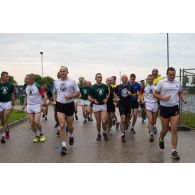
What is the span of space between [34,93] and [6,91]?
0.84 metres

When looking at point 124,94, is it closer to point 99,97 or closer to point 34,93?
point 99,97

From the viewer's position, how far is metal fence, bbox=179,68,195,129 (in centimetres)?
1395

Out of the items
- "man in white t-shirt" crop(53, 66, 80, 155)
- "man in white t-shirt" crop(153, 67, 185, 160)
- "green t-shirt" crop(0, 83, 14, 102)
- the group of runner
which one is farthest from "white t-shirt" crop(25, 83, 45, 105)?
"man in white t-shirt" crop(153, 67, 185, 160)

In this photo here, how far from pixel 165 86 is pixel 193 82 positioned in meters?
5.72

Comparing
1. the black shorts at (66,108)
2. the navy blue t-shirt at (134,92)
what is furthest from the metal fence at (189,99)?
the black shorts at (66,108)

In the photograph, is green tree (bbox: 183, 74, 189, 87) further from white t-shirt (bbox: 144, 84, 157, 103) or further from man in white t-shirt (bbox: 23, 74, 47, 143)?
man in white t-shirt (bbox: 23, 74, 47, 143)

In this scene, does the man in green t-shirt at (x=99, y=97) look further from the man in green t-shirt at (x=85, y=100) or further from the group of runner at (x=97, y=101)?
the man in green t-shirt at (x=85, y=100)

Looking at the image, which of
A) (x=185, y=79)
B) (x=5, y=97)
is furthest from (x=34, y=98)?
(x=185, y=79)

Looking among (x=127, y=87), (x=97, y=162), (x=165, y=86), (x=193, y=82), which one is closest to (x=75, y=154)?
(x=97, y=162)

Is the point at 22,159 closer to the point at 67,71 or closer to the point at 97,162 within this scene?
the point at 97,162

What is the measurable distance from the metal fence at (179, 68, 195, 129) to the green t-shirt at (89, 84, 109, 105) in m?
3.56

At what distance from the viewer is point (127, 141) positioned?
11.2m

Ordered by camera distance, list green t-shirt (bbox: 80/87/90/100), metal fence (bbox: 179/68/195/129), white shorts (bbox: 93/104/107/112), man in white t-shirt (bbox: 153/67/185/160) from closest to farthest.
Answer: man in white t-shirt (bbox: 153/67/185/160) < white shorts (bbox: 93/104/107/112) < metal fence (bbox: 179/68/195/129) < green t-shirt (bbox: 80/87/90/100)

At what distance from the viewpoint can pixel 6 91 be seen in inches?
443
